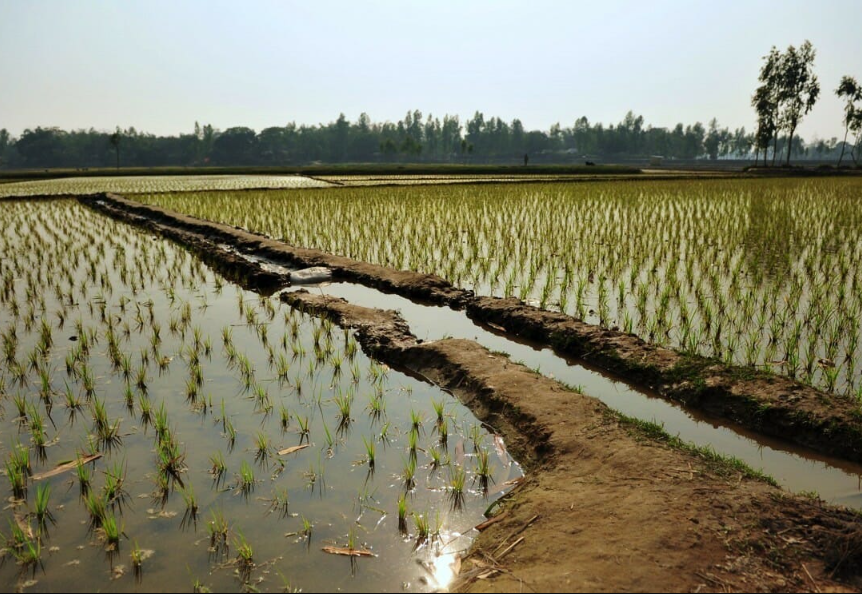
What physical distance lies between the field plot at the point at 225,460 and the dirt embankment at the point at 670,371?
124 cm

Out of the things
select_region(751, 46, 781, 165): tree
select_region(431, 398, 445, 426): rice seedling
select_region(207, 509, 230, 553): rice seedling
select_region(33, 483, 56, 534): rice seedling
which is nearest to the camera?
select_region(207, 509, 230, 553): rice seedling

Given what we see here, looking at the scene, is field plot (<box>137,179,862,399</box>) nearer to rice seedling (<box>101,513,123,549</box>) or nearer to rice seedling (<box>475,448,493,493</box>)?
rice seedling (<box>475,448,493,493</box>)

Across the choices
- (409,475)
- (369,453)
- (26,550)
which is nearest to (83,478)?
(26,550)

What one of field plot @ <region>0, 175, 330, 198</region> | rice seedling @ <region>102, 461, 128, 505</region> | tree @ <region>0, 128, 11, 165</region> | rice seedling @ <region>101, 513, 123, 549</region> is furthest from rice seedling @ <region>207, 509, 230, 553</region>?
tree @ <region>0, 128, 11, 165</region>

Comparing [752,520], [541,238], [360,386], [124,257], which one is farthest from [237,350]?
[541,238]

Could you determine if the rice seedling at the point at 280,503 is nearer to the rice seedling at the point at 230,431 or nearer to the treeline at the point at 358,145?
the rice seedling at the point at 230,431

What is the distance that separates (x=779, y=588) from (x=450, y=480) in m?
1.29

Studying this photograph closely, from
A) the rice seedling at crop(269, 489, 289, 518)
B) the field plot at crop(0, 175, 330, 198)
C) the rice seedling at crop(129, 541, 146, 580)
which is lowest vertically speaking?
the rice seedling at crop(129, 541, 146, 580)

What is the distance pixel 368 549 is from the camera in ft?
6.92

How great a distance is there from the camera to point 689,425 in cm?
322

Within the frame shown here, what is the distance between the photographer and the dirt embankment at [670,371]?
9.64 ft

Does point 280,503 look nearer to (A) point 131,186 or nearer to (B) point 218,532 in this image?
(B) point 218,532

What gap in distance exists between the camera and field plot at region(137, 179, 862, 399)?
4.44m

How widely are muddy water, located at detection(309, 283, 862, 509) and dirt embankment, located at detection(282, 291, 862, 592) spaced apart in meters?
0.41
